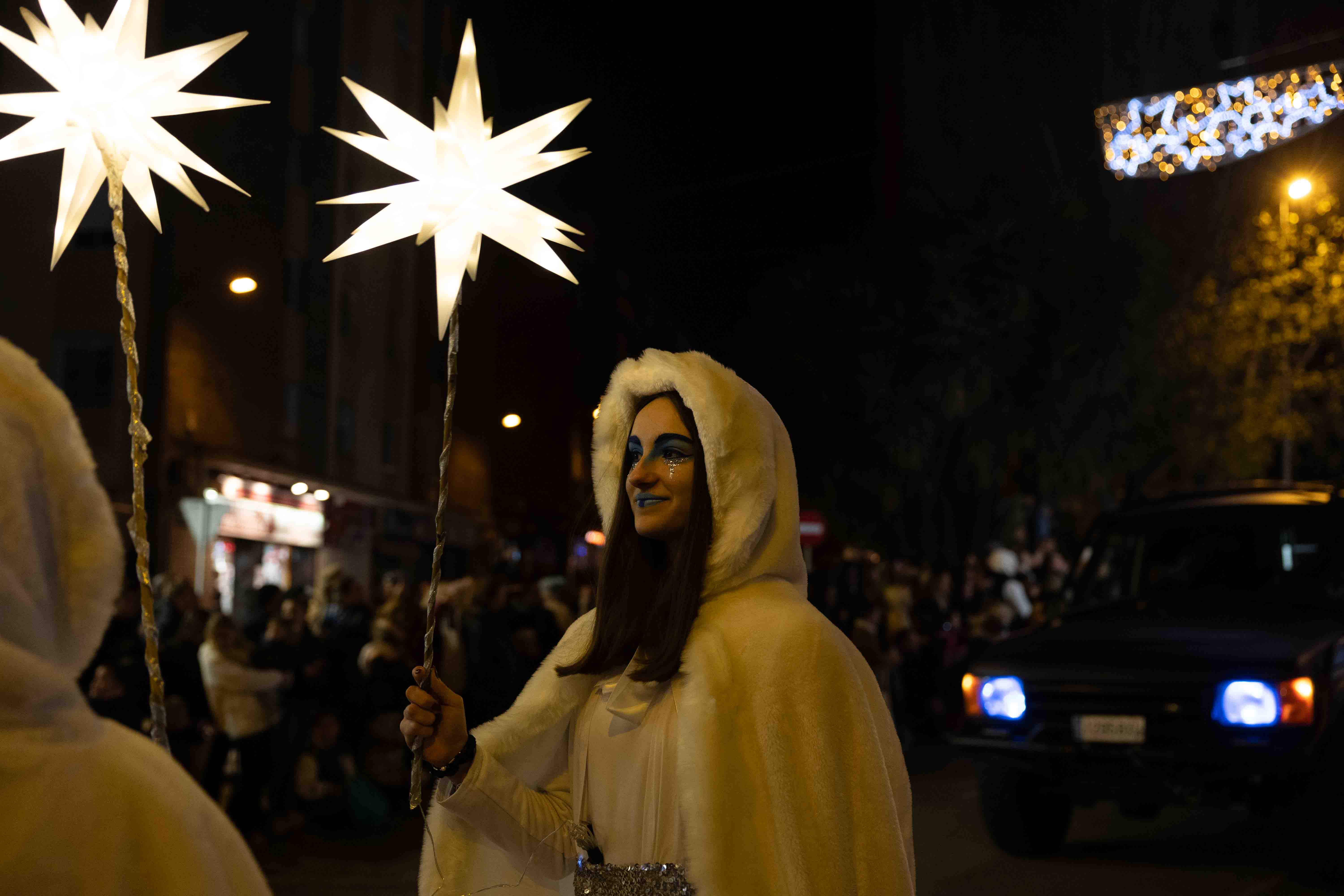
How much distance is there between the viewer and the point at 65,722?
1.42 meters

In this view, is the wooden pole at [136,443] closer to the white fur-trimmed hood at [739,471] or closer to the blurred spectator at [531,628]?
the white fur-trimmed hood at [739,471]

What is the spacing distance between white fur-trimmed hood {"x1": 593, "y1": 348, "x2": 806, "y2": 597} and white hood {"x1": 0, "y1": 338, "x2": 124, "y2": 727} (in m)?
1.63

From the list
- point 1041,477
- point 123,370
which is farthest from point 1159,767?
point 1041,477

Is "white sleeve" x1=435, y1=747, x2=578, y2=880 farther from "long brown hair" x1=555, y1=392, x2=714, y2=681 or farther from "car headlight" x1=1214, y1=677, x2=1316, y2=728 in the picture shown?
"car headlight" x1=1214, y1=677, x2=1316, y2=728

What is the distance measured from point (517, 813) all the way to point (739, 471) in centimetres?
91

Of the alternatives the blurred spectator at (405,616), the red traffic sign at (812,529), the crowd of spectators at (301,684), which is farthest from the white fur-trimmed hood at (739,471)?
the red traffic sign at (812,529)

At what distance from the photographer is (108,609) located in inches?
58.9

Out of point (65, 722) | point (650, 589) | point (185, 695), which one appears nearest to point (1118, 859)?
point (185, 695)

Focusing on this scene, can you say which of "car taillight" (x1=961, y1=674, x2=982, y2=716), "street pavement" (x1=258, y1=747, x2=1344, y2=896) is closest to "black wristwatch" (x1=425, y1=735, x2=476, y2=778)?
"street pavement" (x1=258, y1=747, x2=1344, y2=896)

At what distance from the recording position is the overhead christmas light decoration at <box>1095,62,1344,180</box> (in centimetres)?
1719

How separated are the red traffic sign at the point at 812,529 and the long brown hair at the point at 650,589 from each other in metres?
18.7

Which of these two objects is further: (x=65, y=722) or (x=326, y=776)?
(x=326, y=776)

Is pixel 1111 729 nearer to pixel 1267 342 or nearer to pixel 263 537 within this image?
pixel 263 537

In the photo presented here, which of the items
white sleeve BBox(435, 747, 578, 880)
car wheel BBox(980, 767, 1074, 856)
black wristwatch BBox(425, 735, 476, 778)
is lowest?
car wheel BBox(980, 767, 1074, 856)
